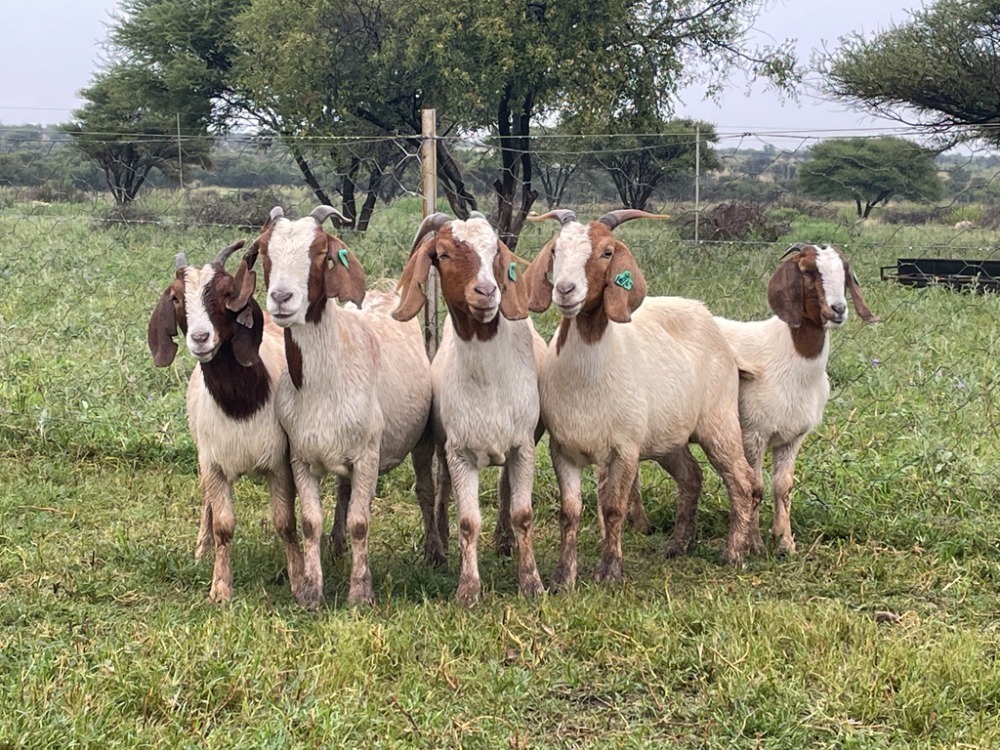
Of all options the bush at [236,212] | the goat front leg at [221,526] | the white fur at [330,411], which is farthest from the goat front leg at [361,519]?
the bush at [236,212]

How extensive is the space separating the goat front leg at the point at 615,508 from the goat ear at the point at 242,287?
6.31 feet

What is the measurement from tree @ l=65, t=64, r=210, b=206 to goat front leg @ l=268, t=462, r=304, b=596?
1600 centimetres

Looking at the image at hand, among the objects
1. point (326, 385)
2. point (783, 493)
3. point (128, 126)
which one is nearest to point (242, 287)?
point (326, 385)

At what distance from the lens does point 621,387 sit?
16.0 ft

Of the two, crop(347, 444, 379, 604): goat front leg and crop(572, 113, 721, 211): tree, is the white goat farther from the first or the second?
crop(572, 113, 721, 211): tree

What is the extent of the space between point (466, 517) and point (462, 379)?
2.16ft

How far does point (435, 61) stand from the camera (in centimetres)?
1279

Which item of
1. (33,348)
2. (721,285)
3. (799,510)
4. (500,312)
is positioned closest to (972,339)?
(721,285)

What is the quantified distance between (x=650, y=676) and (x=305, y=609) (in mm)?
1635

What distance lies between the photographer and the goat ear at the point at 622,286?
14.8 ft

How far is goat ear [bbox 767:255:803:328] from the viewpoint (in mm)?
5359

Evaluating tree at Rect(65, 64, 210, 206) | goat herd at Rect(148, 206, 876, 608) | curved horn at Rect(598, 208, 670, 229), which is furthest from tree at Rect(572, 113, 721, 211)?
curved horn at Rect(598, 208, 670, 229)

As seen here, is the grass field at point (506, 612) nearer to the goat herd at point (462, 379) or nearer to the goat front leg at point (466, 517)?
the goat front leg at point (466, 517)

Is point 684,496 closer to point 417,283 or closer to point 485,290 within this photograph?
point 485,290
